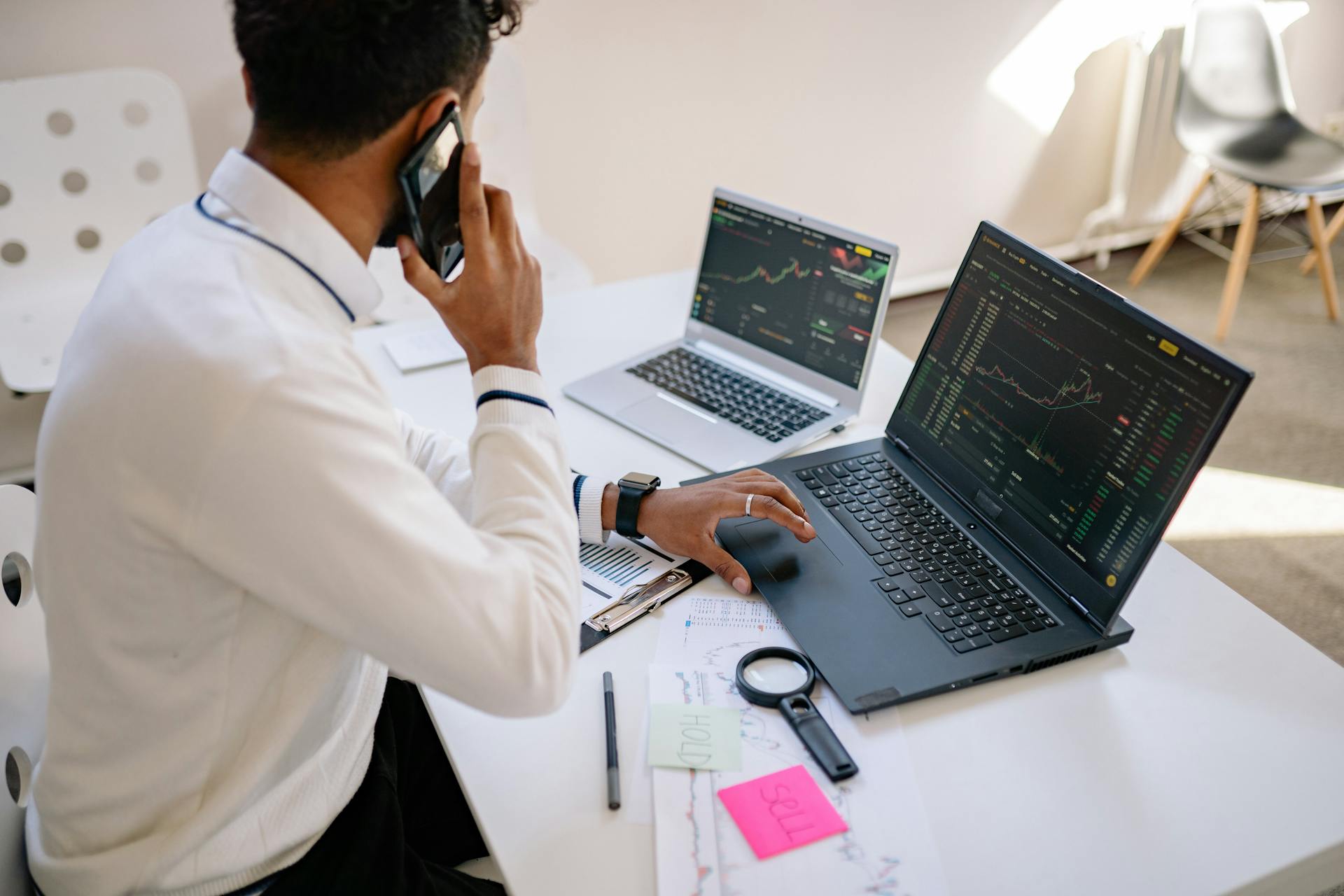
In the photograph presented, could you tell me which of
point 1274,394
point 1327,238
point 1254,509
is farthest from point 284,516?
point 1327,238

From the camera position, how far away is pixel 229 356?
0.75 metres

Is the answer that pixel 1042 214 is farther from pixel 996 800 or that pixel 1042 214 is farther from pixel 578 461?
pixel 996 800

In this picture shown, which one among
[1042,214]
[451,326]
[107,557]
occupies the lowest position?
[1042,214]

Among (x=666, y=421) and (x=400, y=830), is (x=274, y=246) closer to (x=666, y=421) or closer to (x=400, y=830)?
(x=400, y=830)

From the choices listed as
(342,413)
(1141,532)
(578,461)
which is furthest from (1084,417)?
(342,413)

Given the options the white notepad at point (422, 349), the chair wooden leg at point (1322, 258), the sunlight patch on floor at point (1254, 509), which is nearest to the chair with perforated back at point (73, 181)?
the white notepad at point (422, 349)

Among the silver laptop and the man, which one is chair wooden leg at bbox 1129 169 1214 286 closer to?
A: the silver laptop

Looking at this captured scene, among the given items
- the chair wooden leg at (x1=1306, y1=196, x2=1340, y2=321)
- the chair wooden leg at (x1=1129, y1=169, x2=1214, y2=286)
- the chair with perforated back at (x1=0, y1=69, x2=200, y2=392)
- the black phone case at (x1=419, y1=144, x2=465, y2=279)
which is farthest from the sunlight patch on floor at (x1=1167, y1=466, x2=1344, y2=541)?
the chair with perforated back at (x1=0, y1=69, x2=200, y2=392)

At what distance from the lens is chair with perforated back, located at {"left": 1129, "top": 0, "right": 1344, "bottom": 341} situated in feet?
11.0

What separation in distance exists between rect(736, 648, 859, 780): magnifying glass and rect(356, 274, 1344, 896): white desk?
0.26ft

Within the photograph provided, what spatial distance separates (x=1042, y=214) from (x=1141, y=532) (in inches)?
123

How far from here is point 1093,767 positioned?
927 mm

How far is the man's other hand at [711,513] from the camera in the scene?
3.80 ft

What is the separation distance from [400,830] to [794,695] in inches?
15.9
